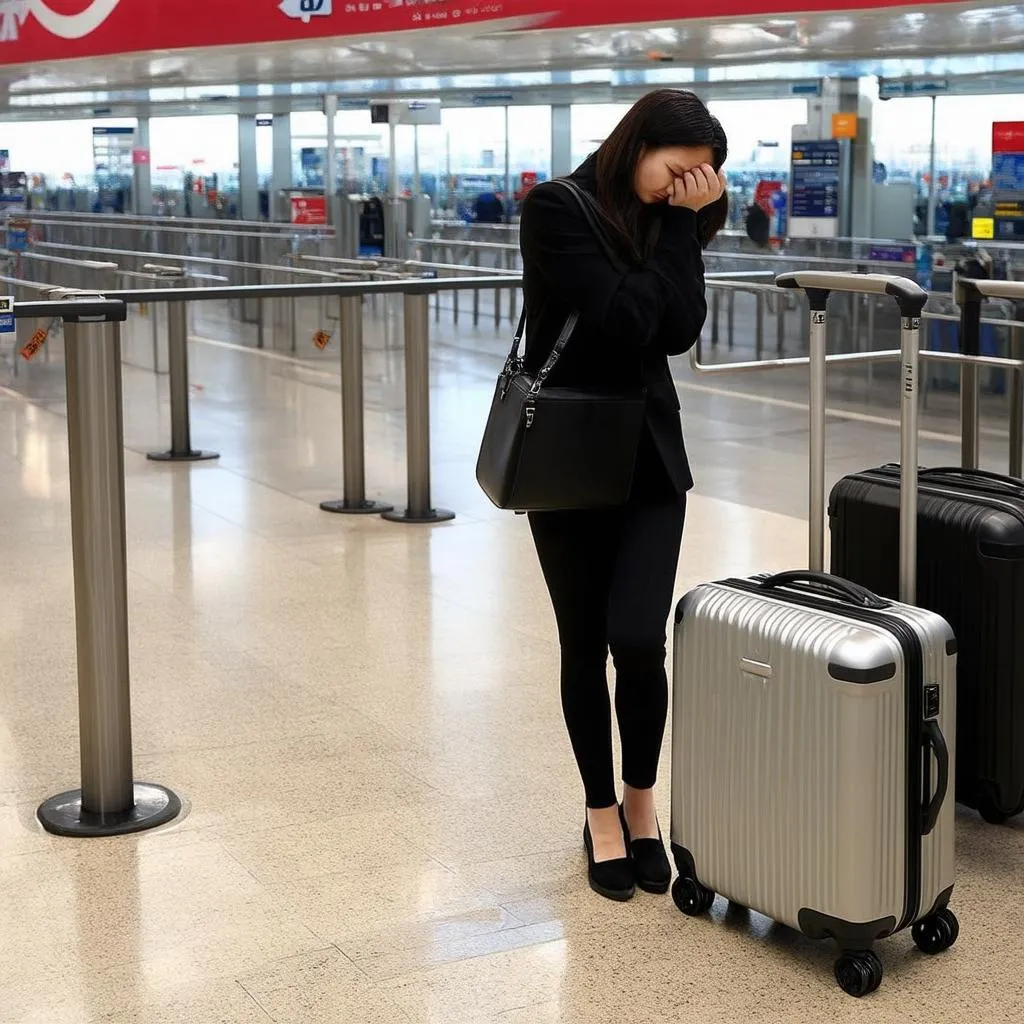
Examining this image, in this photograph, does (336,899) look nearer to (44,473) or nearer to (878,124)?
(44,473)

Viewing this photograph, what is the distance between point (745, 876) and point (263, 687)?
199 cm

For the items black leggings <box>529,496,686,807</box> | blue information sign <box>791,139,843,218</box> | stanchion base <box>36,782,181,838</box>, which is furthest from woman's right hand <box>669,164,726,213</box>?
blue information sign <box>791,139,843,218</box>

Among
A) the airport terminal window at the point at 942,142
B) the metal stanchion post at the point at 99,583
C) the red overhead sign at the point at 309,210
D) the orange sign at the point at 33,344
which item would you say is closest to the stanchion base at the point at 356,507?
the orange sign at the point at 33,344

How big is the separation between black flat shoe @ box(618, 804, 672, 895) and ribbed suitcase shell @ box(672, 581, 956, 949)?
0.21 meters

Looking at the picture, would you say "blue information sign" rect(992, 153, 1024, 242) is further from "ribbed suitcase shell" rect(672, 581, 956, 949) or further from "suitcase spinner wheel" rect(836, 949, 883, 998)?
"suitcase spinner wheel" rect(836, 949, 883, 998)

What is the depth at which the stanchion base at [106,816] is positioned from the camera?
342cm

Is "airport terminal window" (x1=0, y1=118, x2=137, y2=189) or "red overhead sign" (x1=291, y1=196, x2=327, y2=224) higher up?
"airport terminal window" (x1=0, y1=118, x2=137, y2=189)

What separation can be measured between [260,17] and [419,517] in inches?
246

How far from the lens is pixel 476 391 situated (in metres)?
11.2

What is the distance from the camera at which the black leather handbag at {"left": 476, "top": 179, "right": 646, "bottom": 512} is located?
284cm

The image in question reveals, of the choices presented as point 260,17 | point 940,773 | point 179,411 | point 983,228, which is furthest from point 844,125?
point 940,773

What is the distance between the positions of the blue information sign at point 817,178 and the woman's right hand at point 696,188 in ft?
29.0

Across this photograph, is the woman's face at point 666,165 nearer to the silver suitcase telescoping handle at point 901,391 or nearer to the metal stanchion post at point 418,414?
the silver suitcase telescoping handle at point 901,391

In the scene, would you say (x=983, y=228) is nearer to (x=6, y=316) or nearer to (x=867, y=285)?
(x=867, y=285)
